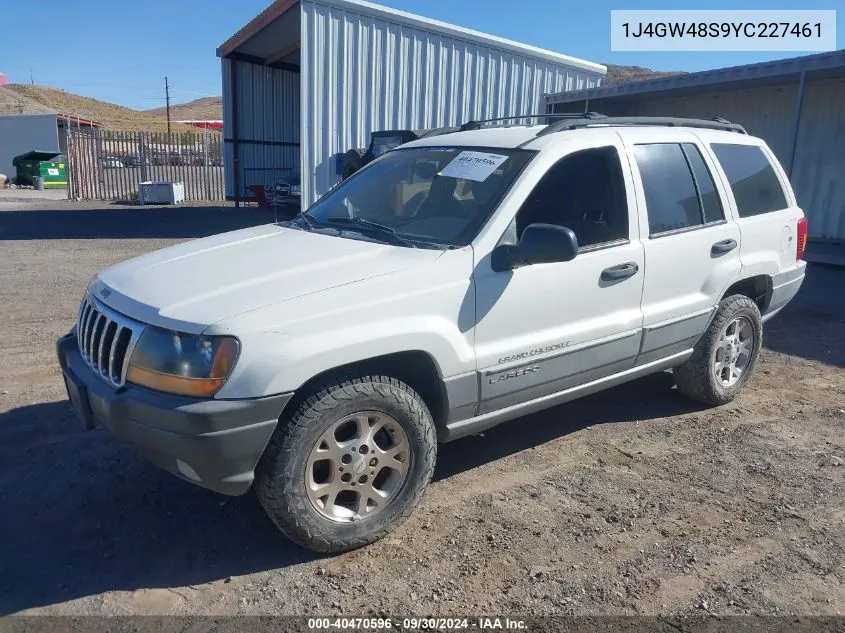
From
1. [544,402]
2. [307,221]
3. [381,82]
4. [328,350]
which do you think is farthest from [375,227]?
[381,82]

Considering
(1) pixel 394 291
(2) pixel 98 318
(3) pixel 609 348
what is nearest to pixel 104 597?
(2) pixel 98 318

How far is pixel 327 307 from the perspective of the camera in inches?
119

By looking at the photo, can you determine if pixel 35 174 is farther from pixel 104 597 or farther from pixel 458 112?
pixel 104 597

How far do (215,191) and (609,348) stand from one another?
22.6 meters

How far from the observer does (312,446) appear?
9.98 feet

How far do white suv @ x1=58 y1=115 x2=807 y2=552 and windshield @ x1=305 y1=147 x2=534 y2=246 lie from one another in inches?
0.6

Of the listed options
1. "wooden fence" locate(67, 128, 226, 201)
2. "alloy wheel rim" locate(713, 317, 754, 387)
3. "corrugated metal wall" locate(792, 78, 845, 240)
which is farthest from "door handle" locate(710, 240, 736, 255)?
"wooden fence" locate(67, 128, 226, 201)

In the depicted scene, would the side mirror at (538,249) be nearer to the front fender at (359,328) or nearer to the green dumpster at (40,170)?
the front fender at (359,328)

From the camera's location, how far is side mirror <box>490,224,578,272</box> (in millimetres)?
3396

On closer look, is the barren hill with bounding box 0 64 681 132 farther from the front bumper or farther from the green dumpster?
the front bumper

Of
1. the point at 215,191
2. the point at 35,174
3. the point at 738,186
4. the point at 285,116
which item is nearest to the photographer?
the point at 738,186

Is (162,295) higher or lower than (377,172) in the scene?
lower

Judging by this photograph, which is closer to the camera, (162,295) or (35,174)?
(162,295)

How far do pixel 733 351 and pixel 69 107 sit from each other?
86.2m
